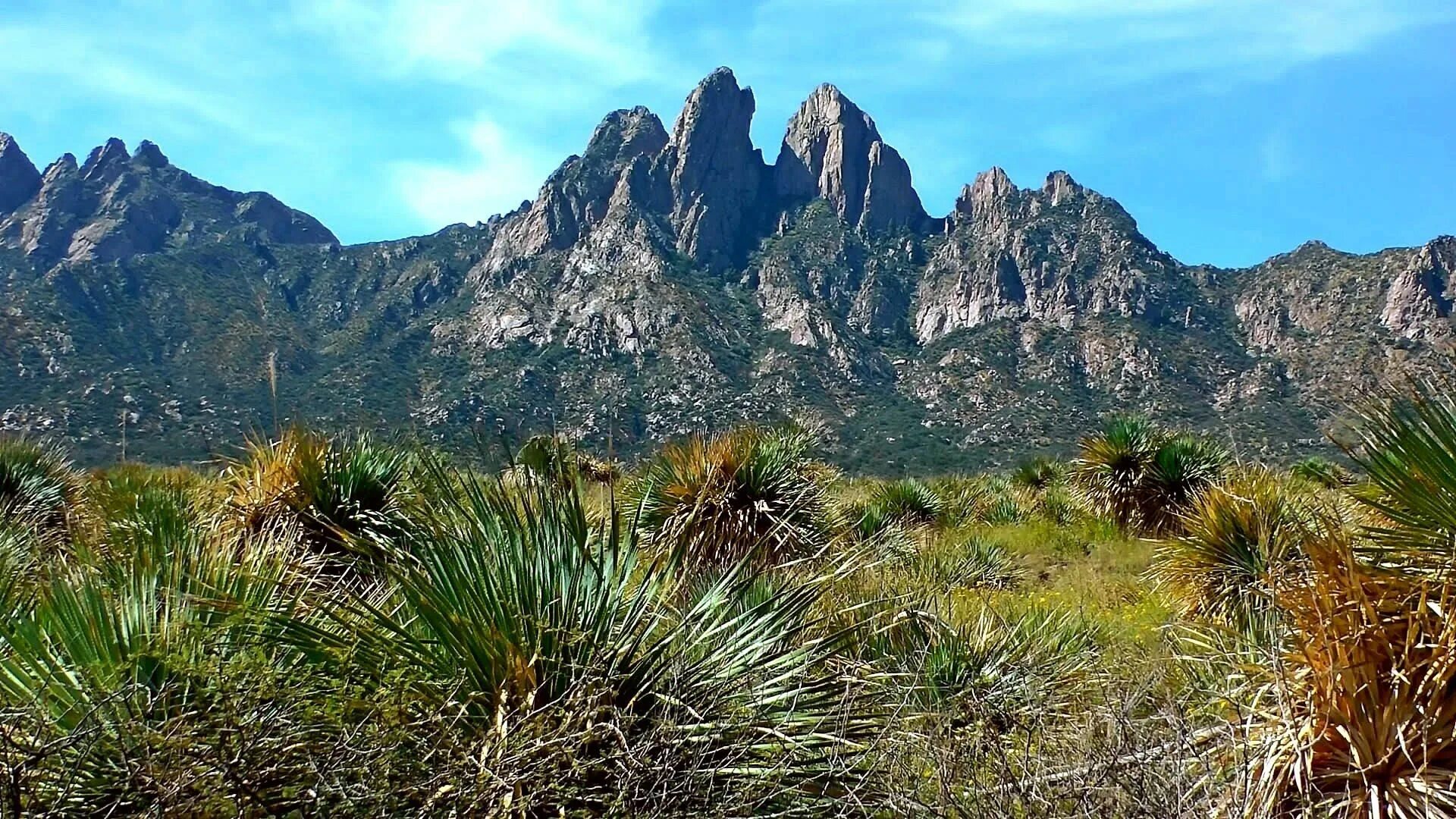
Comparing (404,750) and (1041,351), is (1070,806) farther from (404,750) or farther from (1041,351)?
(1041,351)

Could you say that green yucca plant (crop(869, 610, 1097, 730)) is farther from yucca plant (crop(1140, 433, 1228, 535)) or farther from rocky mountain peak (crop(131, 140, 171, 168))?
rocky mountain peak (crop(131, 140, 171, 168))

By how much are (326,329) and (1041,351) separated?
72.7 metres

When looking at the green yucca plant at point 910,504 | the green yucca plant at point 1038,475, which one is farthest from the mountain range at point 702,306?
the green yucca plant at point 1038,475

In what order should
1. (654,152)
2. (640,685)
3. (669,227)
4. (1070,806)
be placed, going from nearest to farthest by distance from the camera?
(640,685)
(1070,806)
(669,227)
(654,152)

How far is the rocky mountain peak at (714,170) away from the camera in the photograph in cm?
13525

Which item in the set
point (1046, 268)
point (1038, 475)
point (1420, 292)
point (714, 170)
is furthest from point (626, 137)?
point (1038, 475)

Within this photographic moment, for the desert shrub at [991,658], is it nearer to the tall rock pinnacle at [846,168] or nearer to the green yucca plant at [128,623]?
the green yucca plant at [128,623]

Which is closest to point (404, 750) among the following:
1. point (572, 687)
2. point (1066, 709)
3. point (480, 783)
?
point (480, 783)

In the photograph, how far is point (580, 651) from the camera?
322 centimetres

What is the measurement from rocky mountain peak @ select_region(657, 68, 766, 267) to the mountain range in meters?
0.54

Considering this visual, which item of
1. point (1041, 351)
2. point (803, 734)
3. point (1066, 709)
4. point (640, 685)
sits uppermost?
point (1041, 351)

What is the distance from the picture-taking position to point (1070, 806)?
3578 mm

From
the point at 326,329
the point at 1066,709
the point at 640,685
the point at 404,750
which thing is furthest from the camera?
the point at 326,329

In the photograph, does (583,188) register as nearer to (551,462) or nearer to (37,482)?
(37,482)
